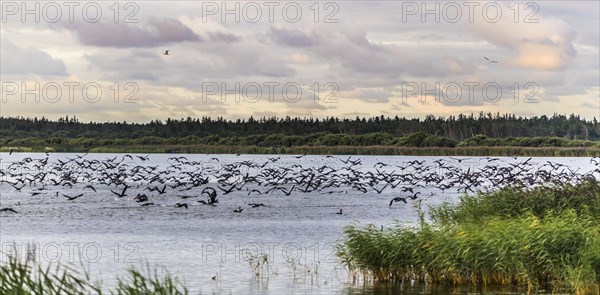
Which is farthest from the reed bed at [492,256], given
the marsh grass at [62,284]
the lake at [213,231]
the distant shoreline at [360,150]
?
the distant shoreline at [360,150]

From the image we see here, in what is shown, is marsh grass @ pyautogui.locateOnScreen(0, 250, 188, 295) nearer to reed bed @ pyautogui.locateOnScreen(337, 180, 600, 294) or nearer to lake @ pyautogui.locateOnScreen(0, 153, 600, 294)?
lake @ pyautogui.locateOnScreen(0, 153, 600, 294)

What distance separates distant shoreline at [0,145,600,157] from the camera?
126438mm

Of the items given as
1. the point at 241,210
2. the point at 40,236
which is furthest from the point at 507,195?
the point at 241,210

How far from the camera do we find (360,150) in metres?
150

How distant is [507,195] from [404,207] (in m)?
24.4

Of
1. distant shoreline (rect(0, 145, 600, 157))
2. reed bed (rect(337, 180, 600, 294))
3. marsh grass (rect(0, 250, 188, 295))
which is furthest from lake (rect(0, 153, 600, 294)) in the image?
distant shoreline (rect(0, 145, 600, 157))

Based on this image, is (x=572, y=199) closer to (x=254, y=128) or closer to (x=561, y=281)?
(x=561, y=281)

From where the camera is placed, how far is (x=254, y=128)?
6437 inches

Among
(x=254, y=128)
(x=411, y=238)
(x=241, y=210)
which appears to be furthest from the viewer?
(x=254, y=128)

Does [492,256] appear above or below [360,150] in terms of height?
below

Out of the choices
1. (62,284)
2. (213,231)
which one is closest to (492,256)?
(62,284)

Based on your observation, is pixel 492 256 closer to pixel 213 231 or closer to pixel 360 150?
pixel 213 231

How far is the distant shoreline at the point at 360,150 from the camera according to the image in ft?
415

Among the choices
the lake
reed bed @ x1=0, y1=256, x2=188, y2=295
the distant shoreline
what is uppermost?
the distant shoreline
